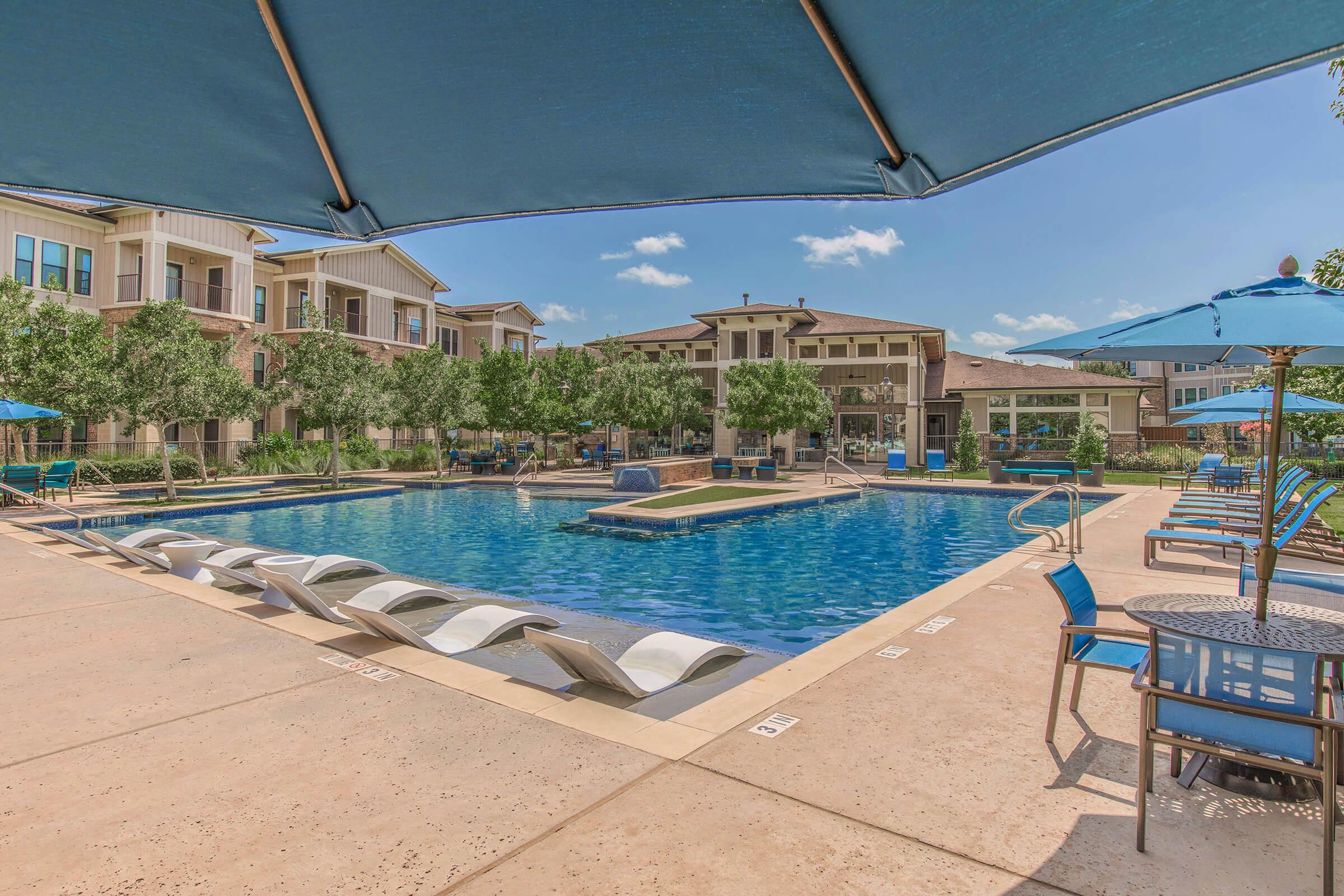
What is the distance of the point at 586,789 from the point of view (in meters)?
3.14

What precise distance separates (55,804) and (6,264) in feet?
90.0

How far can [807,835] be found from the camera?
2766 mm

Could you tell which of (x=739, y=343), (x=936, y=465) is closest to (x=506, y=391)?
(x=936, y=465)

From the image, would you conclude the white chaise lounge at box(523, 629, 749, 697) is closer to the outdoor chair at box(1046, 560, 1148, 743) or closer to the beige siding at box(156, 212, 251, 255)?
the outdoor chair at box(1046, 560, 1148, 743)

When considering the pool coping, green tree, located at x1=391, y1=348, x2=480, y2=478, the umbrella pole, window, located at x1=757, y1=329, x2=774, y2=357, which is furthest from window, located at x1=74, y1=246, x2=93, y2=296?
the umbrella pole

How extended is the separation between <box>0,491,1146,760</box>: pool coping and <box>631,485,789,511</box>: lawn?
30.1ft

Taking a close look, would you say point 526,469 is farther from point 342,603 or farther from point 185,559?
point 342,603

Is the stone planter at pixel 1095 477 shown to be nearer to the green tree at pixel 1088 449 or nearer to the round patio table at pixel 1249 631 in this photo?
the green tree at pixel 1088 449

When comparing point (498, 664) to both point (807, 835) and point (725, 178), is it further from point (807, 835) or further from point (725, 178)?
point (725, 178)

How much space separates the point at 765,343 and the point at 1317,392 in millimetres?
25162

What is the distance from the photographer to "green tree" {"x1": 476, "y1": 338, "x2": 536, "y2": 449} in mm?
26844

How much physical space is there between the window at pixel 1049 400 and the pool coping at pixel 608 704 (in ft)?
94.4

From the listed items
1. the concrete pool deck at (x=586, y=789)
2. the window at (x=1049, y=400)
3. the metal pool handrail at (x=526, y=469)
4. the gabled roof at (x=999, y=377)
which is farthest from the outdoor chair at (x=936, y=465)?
the concrete pool deck at (x=586, y=789)

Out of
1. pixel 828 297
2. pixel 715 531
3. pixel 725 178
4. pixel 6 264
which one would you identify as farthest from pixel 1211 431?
pixel 6 264
